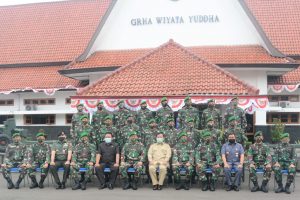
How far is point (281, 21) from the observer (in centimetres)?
1986

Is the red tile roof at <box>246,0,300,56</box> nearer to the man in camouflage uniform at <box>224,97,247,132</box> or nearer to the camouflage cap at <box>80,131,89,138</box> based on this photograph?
the man in camouflage uniform at <box>224,97,247,132</box>

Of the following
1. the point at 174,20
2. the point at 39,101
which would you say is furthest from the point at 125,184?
the point at 39,101

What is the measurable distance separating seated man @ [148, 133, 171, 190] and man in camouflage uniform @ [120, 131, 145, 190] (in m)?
0.24

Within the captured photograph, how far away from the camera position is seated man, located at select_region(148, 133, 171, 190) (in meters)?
10.2

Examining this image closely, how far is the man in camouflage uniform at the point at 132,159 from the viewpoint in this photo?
10297mm

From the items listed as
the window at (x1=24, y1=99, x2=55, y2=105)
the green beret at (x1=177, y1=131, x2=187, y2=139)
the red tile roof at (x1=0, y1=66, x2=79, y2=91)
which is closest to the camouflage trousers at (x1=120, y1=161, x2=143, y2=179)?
the green beret at (x1=177, y1=131, x2=187, y2=139)

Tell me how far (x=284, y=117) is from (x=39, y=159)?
11.3 metres

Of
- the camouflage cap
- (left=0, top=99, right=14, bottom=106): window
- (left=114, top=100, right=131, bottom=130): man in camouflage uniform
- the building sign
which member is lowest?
the camouflage cap

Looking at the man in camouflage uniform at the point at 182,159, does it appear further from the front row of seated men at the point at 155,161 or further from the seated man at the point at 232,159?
the seated man at the point at 232,159

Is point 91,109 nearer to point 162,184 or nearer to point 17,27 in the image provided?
point 162,184

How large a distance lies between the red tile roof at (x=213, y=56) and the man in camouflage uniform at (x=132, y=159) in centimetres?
656

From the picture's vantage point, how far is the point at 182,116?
11430 mm

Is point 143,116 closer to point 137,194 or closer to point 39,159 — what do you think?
point 137,194

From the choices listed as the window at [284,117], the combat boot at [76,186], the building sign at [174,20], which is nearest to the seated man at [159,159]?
the combat boot at [76,186]
